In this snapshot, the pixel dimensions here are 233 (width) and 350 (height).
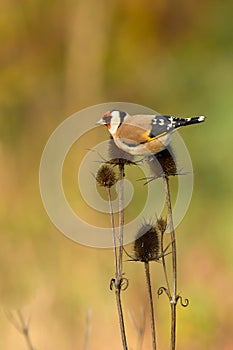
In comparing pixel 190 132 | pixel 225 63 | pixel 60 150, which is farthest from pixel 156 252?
pixel 225 63

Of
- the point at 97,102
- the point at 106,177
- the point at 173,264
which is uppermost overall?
the point at 97,102

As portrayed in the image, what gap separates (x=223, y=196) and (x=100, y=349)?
1139 mm

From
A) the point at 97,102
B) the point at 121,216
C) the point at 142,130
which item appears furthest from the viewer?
the point at 97,102

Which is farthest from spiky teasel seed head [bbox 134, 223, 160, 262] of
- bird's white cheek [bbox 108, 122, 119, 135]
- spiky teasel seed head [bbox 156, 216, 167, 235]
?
bird's white cheek [bbox 108, 122, 119, 135]

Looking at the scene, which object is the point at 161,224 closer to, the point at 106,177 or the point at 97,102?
the point at 106,177

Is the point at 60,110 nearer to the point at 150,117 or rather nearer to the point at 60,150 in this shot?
the point at 60,150

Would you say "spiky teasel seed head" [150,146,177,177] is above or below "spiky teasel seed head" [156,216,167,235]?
above

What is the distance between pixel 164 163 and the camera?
1.03 meters

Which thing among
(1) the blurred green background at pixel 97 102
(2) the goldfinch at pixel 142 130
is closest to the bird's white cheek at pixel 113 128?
(2) the goldfinch at pixel 142 130

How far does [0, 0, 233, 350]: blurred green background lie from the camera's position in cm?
268

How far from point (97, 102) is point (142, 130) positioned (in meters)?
2.63

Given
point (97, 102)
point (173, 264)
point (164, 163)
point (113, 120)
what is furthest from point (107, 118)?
point (97, 102)

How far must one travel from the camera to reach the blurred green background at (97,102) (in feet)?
8.79

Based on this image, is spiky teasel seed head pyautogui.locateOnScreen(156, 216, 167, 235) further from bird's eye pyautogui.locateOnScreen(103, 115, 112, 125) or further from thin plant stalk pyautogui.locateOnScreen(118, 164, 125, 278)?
bird's eye pyautogui.locateOnScreen(103, 115, 112, 125)
